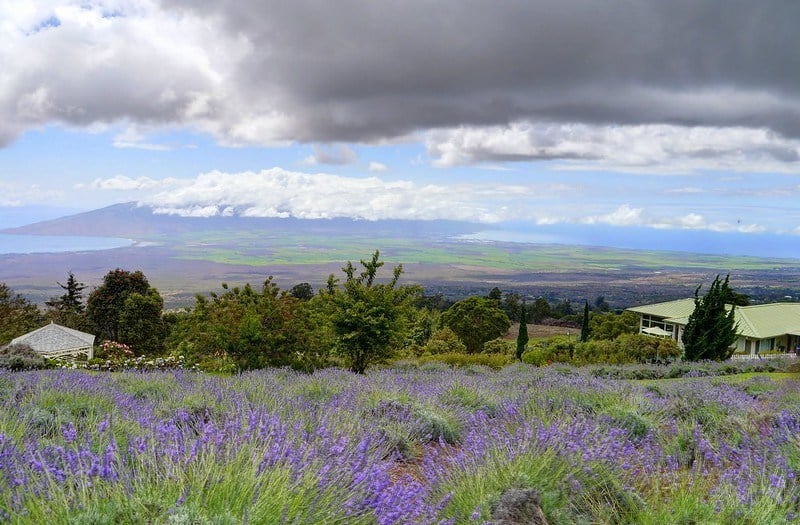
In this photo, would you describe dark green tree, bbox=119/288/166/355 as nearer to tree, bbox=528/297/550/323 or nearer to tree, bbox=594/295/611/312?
tree, bbox=528/297/550/323

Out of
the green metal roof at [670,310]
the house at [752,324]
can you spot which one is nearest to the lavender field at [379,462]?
the house at [752,324]

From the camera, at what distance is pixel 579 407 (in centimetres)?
540

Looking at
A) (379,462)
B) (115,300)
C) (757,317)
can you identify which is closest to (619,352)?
(379,462)

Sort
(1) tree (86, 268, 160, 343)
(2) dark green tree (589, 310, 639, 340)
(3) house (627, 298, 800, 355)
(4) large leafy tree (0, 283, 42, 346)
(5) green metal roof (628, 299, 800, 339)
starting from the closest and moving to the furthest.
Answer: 1. (4) large leafy tree (0, 283, 42, 346)
2. (1) tree (86, 268, 160, 343)
3. (3) house (627, 298, 800, 355)
4. (5) green metal roof (628, 299, 800, 339)
5. (2) dark green tree (589, 310, 639, 340)

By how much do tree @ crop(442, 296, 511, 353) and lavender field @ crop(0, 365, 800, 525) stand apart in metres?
49.0

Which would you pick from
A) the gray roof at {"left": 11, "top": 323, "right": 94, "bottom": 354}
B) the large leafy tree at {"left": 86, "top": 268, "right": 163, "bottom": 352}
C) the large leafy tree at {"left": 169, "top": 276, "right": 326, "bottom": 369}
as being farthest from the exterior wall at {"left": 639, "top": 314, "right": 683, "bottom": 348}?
the gray roof at {"left": 11, "top": 323, "right": 94, "bottom": 354}

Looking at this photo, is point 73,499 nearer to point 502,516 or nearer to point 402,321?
point 502,516

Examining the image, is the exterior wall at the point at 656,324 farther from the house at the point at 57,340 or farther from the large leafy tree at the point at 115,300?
the house at the point at 57,340

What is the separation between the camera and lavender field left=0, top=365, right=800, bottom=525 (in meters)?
2.45

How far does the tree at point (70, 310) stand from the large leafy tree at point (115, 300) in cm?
423

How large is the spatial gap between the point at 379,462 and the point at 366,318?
34.2 ft

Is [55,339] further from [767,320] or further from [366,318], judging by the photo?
[767,320]

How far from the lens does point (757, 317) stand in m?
47.5

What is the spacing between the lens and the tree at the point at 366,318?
47.0 ft
